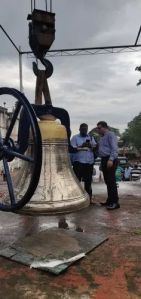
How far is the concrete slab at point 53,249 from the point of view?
3117 mm

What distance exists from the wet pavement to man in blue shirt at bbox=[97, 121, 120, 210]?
3.73 ft

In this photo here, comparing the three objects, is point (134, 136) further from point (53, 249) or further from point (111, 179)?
point (53, 249)

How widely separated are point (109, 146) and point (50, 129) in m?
2.53

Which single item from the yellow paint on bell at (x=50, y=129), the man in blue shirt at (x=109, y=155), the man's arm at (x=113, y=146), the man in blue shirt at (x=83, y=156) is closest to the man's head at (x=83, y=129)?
the man in blue shirt at (x=83, y=156)

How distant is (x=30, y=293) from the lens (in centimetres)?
264

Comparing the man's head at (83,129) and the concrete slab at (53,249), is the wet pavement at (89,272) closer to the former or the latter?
the concrete slab at (53,249)

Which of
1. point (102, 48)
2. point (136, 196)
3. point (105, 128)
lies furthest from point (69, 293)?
point (102, 48)

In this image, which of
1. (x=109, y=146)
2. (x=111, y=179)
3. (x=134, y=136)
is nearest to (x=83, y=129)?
(x=109, y=146)

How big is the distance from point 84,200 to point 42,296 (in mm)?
982

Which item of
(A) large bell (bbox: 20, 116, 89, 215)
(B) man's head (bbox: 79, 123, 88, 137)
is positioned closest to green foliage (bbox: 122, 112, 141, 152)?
(B) man's head (bbox: 79, 123, 88, 137)

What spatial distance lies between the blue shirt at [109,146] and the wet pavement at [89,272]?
129cm

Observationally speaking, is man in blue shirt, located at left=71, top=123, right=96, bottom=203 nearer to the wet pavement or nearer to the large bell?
the wet pavement

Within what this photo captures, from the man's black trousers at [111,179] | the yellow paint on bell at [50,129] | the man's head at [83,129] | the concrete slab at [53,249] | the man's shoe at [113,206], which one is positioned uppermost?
the yellow paint on bell at [50,129]

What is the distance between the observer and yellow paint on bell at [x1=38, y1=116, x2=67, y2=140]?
330 centimetres
